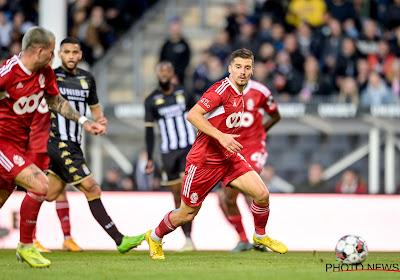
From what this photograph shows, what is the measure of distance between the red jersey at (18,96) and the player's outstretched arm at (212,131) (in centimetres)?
146

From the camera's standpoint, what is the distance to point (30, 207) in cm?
783

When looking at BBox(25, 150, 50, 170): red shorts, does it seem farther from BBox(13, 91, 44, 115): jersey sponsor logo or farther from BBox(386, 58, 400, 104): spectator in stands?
BBox(386, 58, 400, 104): spectator in stands

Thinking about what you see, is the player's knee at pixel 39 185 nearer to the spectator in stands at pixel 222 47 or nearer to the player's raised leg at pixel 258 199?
the player's raised leg at pixel 258 199

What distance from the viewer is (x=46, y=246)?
1139cm

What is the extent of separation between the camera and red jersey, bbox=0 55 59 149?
743cm


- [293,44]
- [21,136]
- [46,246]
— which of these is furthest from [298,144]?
[21,136]

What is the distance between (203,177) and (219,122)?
576 millimetres

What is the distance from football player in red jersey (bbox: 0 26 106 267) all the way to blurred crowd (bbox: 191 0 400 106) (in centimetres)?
732

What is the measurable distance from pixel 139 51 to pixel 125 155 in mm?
2293

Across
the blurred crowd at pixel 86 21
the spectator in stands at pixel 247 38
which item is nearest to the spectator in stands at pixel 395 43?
the spectator in stands at pixel 247 38

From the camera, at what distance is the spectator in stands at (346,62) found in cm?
1502

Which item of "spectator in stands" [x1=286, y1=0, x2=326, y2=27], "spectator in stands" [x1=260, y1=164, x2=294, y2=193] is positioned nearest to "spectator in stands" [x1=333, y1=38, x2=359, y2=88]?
"spectator in stands" [x1=286, y1=0, x2=326, y2=27]

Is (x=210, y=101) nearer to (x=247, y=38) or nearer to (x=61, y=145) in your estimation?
(x=61, y=145)

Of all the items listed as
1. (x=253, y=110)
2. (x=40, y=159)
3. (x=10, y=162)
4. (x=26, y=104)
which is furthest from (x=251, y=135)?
(x=10, y=162)
